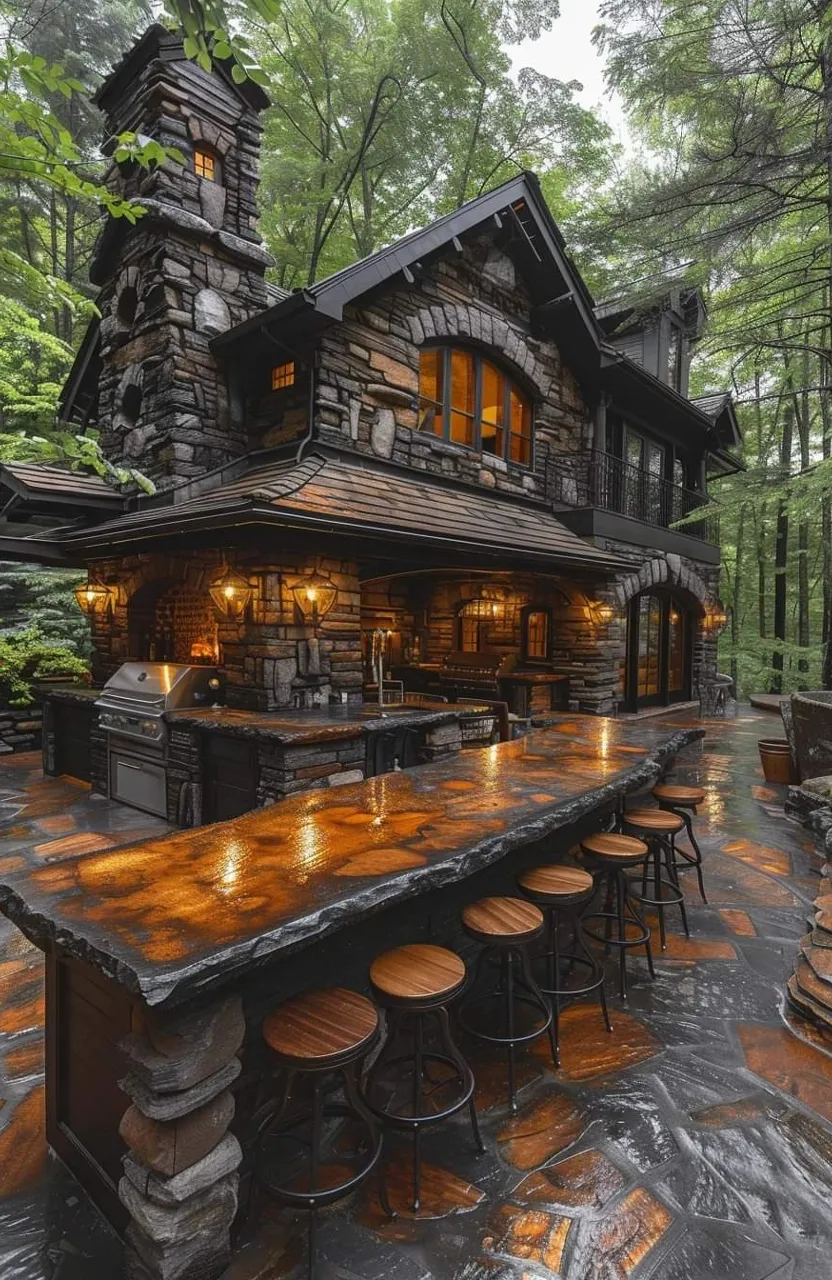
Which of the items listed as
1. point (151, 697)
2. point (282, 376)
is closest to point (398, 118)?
point (282, 376)

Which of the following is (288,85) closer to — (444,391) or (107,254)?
(107,254)

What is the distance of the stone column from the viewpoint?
5.70 ft

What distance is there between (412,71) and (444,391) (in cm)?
1091

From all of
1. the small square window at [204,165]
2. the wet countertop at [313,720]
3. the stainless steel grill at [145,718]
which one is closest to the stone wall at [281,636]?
the wet countertop at [313,720]

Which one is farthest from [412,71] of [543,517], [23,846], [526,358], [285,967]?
[285,967]

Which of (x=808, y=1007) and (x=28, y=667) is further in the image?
(x=28, y=667)

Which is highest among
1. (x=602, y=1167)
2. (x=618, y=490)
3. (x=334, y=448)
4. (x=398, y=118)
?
(x=398, y=118)

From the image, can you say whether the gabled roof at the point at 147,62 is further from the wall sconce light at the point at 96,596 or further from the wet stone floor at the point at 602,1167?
the wet stone floor at the point at 602,1167

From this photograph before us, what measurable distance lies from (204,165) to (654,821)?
33.5ft

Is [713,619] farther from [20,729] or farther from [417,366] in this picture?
[20,729]

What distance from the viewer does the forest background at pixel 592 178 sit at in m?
7.43

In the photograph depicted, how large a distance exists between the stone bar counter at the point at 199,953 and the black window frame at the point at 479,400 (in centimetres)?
720

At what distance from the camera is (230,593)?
6.56 m

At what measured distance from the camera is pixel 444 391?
905 cm
